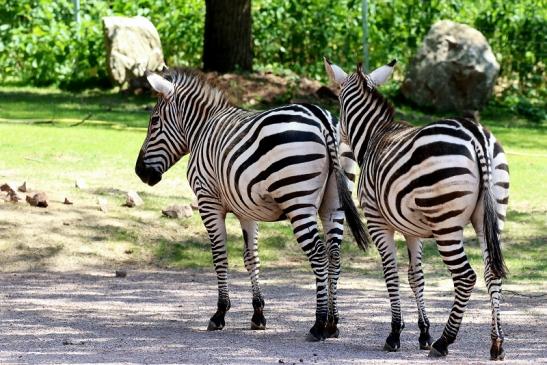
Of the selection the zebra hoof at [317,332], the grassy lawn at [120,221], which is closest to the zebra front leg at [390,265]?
the zebra hoof at [317,332]

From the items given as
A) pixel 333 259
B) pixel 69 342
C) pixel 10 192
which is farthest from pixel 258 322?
pixel 10 192

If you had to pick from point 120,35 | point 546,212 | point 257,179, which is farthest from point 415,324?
point 120,35

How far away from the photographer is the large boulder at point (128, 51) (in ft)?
68.4

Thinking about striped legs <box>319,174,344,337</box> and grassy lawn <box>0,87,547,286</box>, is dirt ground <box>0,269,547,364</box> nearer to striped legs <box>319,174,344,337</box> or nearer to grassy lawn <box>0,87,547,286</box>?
striped legs <box>319,174,344,337</box>

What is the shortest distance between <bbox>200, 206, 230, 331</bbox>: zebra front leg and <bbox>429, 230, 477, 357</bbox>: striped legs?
206 centimetres

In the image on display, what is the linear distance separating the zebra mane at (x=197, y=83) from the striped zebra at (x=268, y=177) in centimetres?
1

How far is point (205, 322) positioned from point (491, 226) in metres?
3.07

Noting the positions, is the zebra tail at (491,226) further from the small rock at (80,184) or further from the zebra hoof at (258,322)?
the small rock at (80,184)

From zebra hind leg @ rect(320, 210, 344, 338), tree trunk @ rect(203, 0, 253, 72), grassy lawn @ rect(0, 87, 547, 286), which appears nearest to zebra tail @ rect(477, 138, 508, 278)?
zebra hind leg @ rect(320, 210, 344, 338)

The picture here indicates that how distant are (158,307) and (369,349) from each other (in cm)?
259

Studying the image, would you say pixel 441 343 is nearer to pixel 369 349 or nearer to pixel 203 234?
pixel 369 349

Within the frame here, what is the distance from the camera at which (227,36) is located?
66.3 ft

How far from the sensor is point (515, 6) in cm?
2159

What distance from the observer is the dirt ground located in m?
7.58
